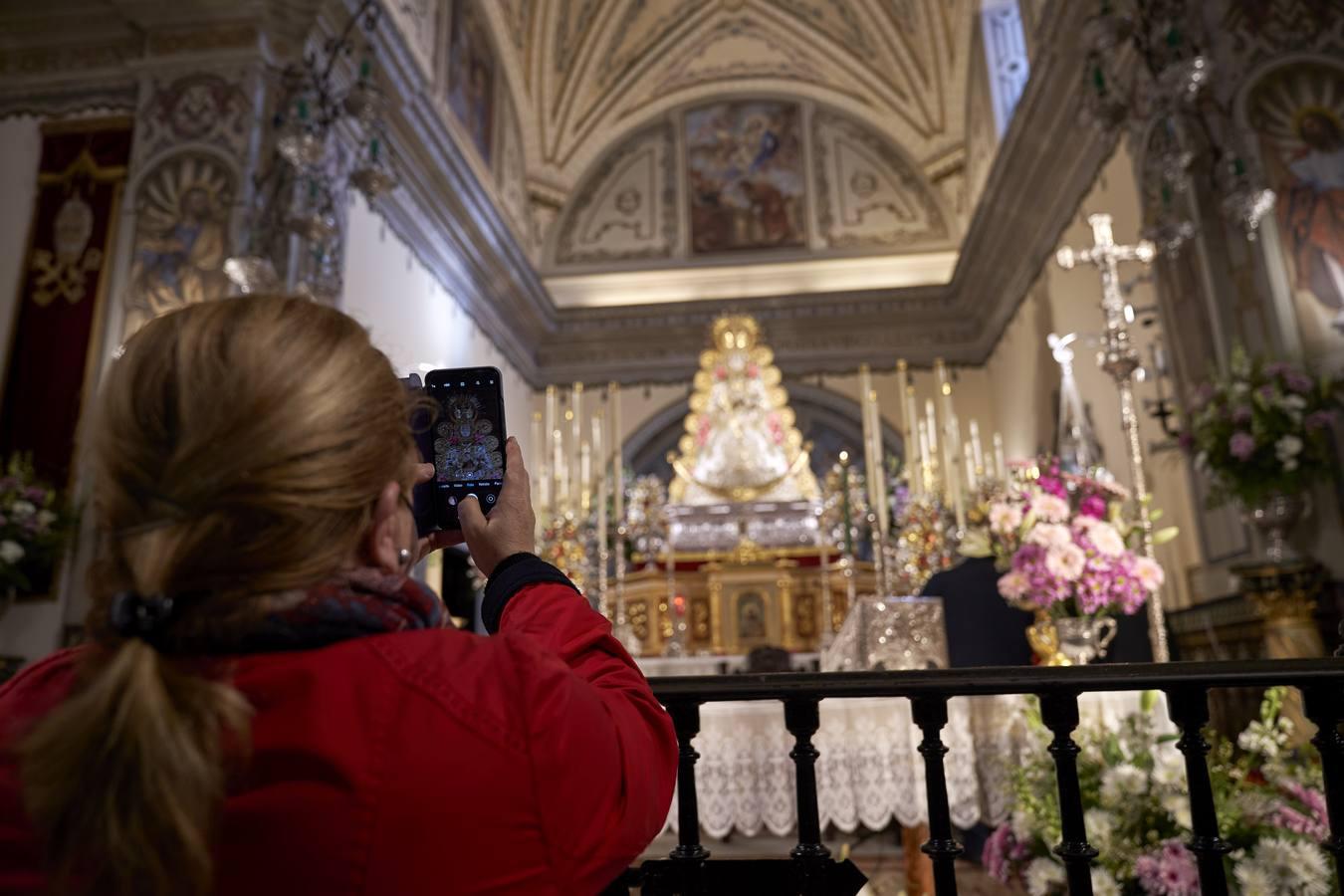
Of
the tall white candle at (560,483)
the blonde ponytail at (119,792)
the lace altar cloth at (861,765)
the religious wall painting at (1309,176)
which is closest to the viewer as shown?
the blonde ponytail at (119,792)

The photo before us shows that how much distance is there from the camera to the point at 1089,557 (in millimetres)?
3426

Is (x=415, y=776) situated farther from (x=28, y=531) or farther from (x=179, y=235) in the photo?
(x=179, y=235)

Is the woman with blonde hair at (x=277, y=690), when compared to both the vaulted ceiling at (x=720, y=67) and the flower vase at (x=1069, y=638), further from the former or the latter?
the vaulted ceiling at (x=720, y=67)

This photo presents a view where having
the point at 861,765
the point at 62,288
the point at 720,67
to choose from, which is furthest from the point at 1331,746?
the point at 720,67

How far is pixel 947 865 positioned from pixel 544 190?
1244 cm

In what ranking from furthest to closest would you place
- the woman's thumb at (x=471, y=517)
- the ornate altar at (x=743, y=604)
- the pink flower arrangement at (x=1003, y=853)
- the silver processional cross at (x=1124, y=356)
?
1. the ornate altar at (x=743, y=604)
2. the silver processional cross at (x=1124, y=356)
3. the pink flower arrangement at (x=1003, y=853)
4. the woman's thumb at (x=471, y=517)

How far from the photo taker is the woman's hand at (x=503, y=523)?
1.07 metres

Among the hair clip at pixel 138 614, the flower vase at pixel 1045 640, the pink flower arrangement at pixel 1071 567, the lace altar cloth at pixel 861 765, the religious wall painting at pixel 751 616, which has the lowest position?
the lace altar cloth at pixel 861 765

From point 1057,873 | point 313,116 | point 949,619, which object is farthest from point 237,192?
point 1057,873

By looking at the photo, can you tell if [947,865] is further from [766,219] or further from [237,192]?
[766,219]

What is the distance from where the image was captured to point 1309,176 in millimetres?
4883

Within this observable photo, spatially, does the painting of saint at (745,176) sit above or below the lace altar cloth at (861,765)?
above

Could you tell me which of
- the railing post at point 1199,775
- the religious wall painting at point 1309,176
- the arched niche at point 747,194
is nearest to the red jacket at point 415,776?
the railing post at point 1199,775

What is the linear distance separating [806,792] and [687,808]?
174mm
